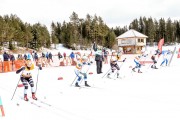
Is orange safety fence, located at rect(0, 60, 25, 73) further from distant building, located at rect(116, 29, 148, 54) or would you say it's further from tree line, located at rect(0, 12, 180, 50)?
distant building, located at rect(116, 29, 148, 54)

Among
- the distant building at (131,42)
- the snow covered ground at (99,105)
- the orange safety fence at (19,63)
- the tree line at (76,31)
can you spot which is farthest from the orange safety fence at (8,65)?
the distant building at (131,42)

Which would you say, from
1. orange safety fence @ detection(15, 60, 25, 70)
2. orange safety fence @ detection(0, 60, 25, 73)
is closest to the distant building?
orange safety fence @ detection(15, 60, 25, 70)

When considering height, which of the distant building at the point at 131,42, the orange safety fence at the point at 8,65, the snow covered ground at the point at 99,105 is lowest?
the snow covered ground at the point at 99,105

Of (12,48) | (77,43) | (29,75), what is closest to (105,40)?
(77,43)

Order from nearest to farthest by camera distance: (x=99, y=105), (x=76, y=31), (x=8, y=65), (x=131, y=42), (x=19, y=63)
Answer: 1. (x=99, y=105)
2. (x=8, y=65)
3. (x=19, y=63)
4. (x=131, y=42)
5. (x=76, y=31)

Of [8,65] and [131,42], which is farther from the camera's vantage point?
[131,42]

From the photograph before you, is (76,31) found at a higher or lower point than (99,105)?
higher

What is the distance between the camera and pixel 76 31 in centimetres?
8575

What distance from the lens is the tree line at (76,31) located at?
65.9 meters

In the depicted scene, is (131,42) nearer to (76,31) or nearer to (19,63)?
(76,31)

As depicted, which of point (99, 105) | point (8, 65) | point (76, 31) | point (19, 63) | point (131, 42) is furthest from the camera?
point (76, 31)

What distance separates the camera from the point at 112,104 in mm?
8375

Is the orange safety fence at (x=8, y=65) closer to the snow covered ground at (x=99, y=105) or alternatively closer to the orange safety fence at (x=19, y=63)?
the orange safety fence at (x=19, y=63)

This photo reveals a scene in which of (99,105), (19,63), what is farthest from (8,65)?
(99,105)
